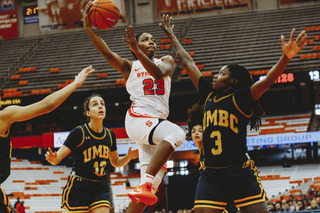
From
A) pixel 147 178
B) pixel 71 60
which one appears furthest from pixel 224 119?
pixel 71 60

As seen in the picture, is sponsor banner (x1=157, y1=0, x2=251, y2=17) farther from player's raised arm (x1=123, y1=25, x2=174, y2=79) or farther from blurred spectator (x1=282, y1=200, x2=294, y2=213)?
player's raised arm (x1=123, y1=25, x2=174, y2=79)

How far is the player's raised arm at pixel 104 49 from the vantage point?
15.7ft

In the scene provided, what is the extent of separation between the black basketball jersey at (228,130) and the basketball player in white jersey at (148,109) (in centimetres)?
57

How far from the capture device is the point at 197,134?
19.7 feet

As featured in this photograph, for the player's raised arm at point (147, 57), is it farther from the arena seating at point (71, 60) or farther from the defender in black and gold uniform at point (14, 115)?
the arena seating at point (71, 60)

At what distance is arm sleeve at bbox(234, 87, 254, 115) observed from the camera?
3957 millimetres

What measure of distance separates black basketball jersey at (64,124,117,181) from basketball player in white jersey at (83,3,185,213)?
997 millimetres

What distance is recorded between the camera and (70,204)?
18.2 feet

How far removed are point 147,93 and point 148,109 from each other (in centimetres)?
18

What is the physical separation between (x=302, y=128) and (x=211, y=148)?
1638 cm

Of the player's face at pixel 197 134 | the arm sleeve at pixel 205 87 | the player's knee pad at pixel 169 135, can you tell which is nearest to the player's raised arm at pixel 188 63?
the arm sleeve at pixel 205 87

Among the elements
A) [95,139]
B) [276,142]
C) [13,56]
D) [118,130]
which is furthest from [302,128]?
[13,56]

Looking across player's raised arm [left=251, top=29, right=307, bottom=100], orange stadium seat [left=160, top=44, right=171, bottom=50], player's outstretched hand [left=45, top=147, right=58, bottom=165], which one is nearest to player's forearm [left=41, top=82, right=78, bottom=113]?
player's raised arm [left=251, top=29, right=307, bottom=100]

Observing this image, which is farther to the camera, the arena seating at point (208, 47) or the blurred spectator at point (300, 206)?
the arena seating at point (208, 47)
